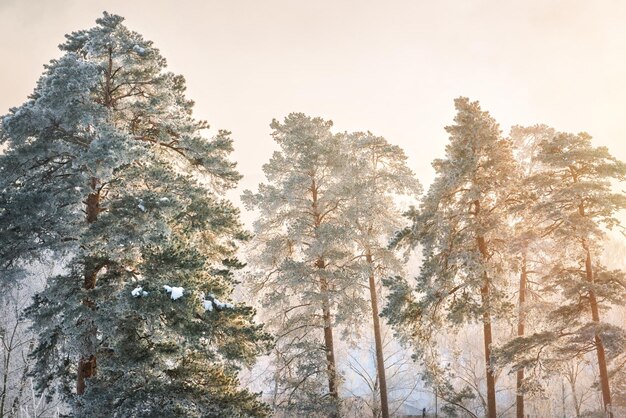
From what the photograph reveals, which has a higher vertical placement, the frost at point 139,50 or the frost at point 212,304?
the frost at point 139,50

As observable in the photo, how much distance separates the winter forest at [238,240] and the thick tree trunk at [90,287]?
4 centimetres

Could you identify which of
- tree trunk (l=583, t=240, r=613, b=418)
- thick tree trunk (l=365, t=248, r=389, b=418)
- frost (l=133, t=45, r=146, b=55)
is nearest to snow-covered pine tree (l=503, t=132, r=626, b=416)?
tree trunk (l=583, t=240, r=613, b=418)

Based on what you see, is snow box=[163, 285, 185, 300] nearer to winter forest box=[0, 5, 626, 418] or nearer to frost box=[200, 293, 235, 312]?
winter forest box=[0, 5, 626, 418]

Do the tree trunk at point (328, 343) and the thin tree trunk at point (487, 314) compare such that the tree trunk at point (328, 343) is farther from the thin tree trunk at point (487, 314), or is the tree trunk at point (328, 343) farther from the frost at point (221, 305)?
the frost at point (221, 305)

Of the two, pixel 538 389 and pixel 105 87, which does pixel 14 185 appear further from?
pixel 538 389

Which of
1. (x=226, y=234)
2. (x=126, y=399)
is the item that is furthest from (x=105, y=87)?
(x=126, y=399)

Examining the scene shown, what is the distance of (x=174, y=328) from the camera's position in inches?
287

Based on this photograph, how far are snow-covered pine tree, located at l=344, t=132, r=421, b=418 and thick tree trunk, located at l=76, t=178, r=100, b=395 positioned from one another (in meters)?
8.98

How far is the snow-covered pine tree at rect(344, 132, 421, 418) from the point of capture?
15695mm

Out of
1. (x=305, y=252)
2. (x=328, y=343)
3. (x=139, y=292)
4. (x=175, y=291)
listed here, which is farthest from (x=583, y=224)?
(x=139, y=292)

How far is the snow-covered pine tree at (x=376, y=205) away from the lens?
15.7 m

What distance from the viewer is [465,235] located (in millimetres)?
12539

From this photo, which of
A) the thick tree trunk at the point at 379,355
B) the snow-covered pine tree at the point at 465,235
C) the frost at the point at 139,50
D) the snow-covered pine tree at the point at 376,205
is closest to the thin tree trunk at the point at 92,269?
the frost at the point at 139,50

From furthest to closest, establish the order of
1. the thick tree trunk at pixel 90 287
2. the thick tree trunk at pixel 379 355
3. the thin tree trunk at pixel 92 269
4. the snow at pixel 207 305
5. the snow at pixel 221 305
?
1. the thick tree trunk at pixel 379 355
2. the thin tree trunk at pixel 92 269
3. the thick tree trunk at pixel 90 287
4. the snow at pixel 221 305
5. the snow at pixel 207 305
